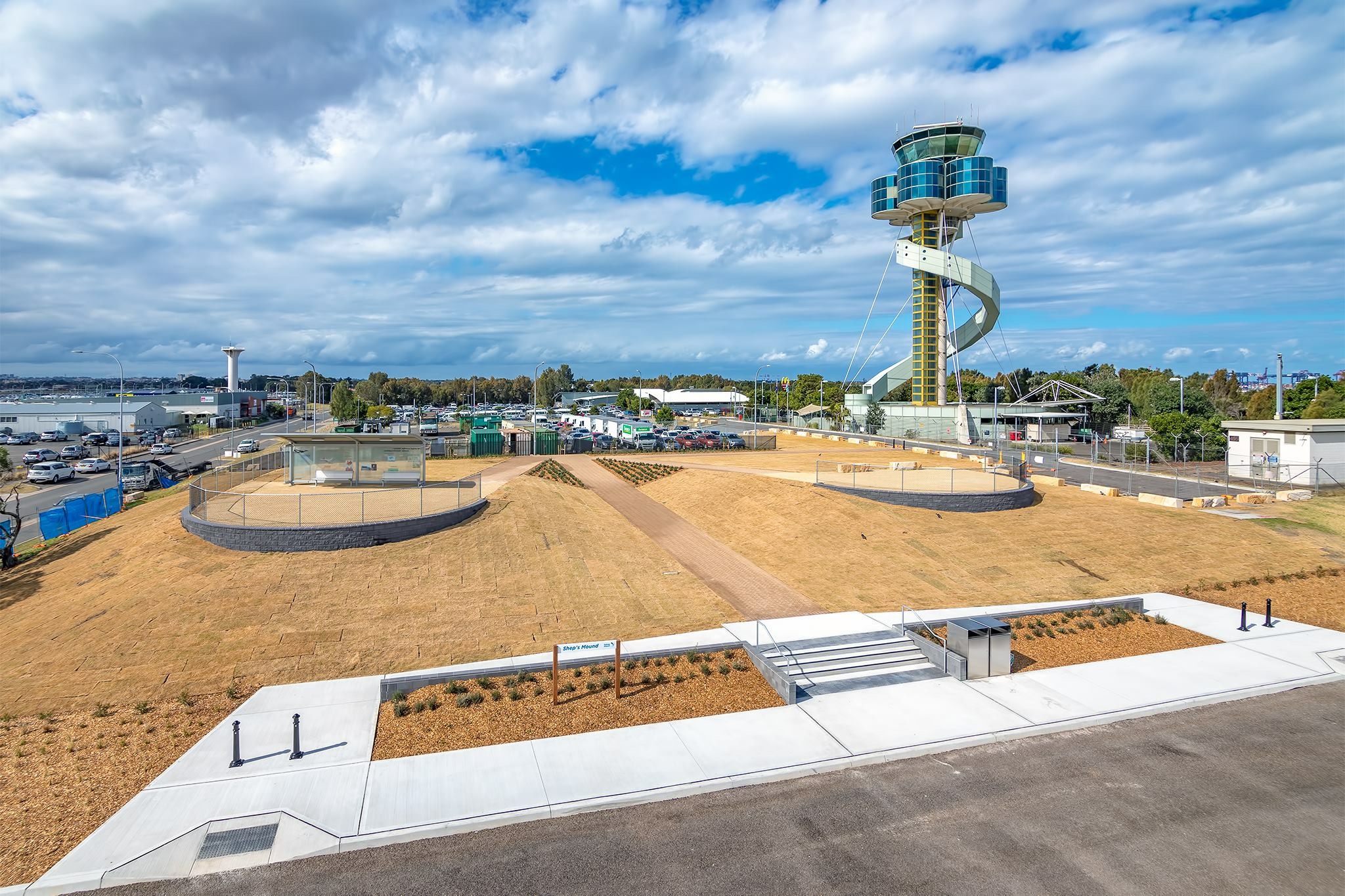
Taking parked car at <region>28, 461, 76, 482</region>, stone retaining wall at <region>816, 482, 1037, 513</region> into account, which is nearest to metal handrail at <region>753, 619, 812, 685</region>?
stone retaining wall at <region>816, 482, 1037, 513</region>

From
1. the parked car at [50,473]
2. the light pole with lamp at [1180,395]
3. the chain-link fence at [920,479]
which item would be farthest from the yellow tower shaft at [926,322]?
the parked car at [50,473]

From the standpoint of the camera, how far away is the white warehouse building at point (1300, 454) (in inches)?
1505

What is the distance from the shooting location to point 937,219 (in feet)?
264

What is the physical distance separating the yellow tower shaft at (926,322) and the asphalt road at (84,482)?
64.2 m

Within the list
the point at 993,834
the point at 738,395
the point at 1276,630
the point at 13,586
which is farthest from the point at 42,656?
the point at 738,395

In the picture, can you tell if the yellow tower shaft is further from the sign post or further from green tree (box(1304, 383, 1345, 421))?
the sign post

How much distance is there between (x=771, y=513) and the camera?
2888 cm

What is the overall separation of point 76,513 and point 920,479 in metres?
37.0

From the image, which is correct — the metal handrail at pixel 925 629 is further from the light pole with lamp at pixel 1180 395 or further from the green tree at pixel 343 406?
the green tree at pixel 343 406

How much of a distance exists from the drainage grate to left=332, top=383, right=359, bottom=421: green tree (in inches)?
3495

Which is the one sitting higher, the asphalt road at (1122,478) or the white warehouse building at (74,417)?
the white warehouse building at (74,417)

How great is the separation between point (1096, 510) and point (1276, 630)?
12.3 meters

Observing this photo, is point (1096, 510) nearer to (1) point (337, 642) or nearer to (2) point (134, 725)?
(1) point (337, 642)

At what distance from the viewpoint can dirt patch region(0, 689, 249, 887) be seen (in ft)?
32.9
